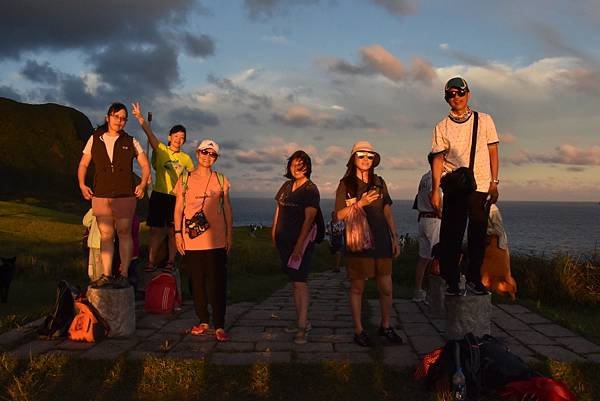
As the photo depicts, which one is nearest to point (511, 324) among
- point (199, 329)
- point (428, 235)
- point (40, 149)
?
point (428, 235)

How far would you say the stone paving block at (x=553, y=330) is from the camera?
5656 mm

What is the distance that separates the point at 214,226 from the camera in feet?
17.8

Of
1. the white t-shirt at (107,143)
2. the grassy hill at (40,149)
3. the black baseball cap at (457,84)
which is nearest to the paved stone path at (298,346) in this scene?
the white t-shirt at (107,143)

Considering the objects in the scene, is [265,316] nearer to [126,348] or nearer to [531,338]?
A: [126,348]

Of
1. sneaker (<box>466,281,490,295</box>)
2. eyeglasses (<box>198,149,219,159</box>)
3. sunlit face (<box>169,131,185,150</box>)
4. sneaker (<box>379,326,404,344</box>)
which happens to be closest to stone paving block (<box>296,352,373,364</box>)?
sneaker (<box>379,326,404,344</box>)

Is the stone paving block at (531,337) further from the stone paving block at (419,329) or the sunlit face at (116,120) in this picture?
the sunlit face at (116,120)

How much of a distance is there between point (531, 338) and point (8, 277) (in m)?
6.83

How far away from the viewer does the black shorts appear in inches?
280

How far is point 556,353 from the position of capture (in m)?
4.88

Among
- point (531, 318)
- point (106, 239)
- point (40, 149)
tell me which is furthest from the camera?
point (40, 149)

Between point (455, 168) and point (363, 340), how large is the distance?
6.30 feet

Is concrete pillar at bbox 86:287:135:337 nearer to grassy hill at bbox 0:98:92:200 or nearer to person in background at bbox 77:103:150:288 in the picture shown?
person in background at bbox 77:103:150:288

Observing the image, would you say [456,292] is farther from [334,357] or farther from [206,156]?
[206,156]

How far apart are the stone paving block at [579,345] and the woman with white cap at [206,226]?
11.6ft
